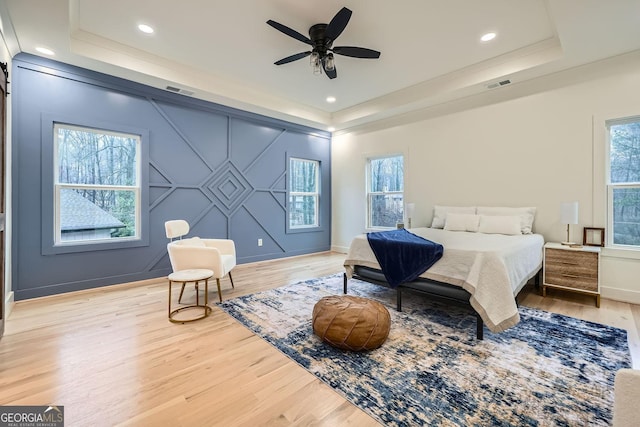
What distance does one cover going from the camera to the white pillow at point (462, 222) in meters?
4.02

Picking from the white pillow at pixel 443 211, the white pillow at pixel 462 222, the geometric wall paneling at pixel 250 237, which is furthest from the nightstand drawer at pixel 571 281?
the geometric wall paneling at pixel 250 237

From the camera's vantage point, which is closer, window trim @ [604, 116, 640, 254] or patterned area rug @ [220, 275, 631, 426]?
patterned area rug @ [220, 275, 631, 426]

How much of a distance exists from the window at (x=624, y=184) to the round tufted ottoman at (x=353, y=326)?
3.30m

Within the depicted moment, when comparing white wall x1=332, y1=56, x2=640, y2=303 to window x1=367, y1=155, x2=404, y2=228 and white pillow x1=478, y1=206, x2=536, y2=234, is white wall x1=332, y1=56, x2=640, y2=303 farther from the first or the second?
window x1=367, y1=155, x2=404, y2=228

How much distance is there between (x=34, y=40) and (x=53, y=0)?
0.92 metres

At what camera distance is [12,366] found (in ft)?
6.28

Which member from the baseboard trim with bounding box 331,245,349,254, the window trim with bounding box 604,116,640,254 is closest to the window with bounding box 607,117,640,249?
the window trim with bounding box 604,116,640,254

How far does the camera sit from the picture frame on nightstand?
3.33 m

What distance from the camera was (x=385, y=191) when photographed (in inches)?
227

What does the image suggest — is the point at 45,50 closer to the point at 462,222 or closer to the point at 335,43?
the point at 335,43

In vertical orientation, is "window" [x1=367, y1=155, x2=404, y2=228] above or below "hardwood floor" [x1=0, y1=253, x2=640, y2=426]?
Answer: above

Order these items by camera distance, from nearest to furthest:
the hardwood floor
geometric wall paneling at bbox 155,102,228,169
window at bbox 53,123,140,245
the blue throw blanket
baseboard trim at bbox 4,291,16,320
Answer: the hardwood floor → the blue throw blanket → baseboard trim at bbox 4,291,16,320 → window at bbox 53,123,140,245 → geometric wall paneling at bbox 155,102,228,169

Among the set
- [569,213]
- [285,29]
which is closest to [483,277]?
[569,213]

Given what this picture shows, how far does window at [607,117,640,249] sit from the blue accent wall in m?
4.70
